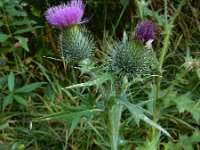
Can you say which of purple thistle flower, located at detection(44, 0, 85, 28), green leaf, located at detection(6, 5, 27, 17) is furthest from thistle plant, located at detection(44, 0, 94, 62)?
green leaf, located at detection(6, 5, 27, 17)

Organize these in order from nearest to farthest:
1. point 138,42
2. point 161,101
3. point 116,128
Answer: point 138,42, point 116,128, point 161,101

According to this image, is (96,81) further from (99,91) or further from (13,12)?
(13,12)

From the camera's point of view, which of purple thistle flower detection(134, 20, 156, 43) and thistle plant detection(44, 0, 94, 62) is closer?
purple thistle flower detection(134, 20, 156, 43)

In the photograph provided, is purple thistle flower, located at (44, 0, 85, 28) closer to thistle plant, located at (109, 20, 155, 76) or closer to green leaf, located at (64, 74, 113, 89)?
thistle plant, located at (109, 20, 155, 76)

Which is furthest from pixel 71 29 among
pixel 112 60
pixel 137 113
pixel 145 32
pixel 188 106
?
pixel 188 106

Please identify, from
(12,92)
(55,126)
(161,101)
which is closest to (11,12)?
(12,92)

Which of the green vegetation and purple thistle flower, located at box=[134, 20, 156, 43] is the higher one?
purple thistle flower, located at box=[134, 20, 156, 43]

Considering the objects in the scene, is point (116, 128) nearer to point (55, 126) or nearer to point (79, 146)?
point (79, 146)
